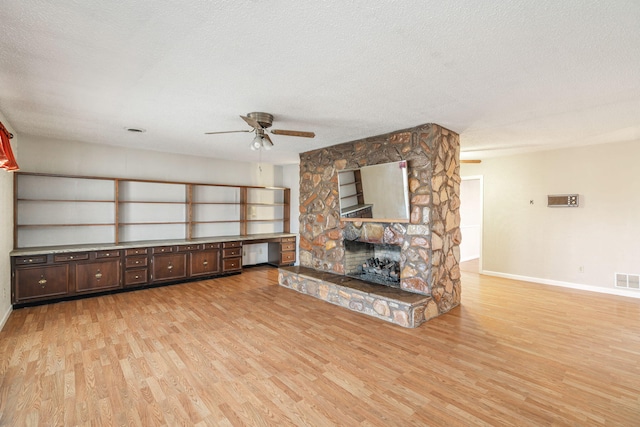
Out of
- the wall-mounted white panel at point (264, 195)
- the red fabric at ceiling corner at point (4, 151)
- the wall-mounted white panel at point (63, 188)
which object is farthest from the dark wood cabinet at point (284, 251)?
the red fabric at ceiling corner at point (4, 151)

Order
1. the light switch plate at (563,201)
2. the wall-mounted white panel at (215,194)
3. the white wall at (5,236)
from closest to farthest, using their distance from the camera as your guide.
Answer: the white wall at (5,236) < the light switch plate at (563,201) < the wall-mounted white panel at (215,194)

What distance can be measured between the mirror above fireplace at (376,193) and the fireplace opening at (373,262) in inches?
24.9

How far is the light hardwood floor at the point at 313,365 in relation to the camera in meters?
2.13

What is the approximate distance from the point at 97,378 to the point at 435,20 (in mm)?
3663

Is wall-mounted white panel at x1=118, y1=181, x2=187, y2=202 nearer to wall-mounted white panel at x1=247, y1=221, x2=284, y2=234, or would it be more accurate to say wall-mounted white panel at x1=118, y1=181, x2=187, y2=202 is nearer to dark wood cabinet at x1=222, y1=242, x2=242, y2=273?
dark wood cabinet at x1=222, y1=242, x2=242, y2=273

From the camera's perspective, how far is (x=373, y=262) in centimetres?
488

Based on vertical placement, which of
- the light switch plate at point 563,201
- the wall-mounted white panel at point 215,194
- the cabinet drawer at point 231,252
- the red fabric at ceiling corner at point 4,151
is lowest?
the cabinet drawer at point 231,252

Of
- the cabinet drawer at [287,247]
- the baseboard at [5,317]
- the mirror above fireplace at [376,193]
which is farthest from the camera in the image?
the cabinet drawer at [287,247]

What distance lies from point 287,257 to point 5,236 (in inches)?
187

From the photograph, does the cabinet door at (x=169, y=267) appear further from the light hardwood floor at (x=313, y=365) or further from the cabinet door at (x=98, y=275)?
the light hardwood floor at (x=313, y=365)

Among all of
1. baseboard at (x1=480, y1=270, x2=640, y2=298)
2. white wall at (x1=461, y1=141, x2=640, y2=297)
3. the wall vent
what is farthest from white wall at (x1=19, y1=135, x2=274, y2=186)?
the wall vent

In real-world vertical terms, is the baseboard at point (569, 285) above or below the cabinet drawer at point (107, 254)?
below

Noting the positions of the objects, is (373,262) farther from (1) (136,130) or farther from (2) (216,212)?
(1) (136,130)

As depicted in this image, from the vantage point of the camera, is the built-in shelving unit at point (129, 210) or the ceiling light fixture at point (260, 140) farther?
the built-in shelving unit at point (129, 210)
